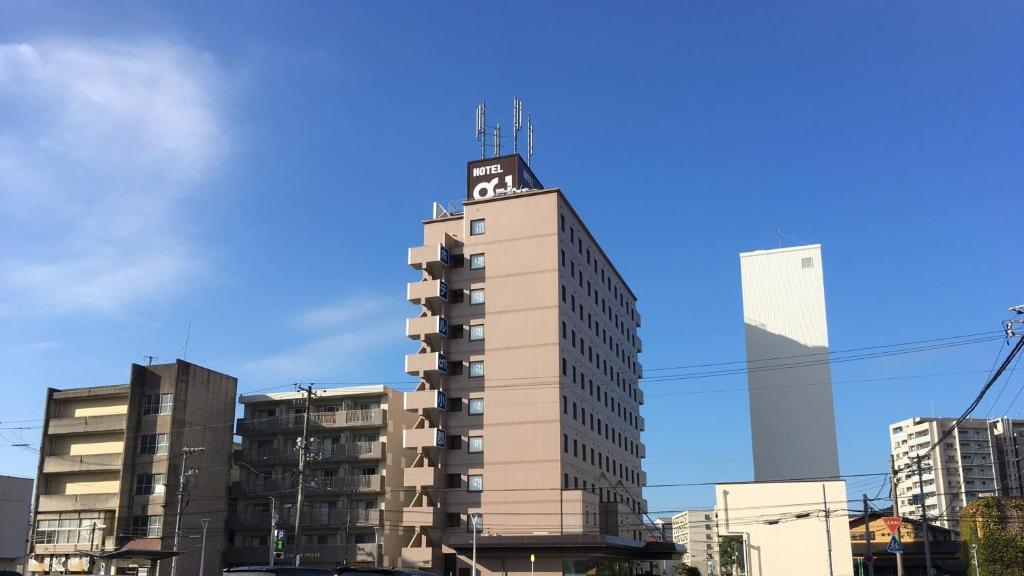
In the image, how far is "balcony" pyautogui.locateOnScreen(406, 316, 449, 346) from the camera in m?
72.6

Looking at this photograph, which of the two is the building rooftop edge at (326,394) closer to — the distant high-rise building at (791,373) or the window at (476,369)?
the window at (476,369)

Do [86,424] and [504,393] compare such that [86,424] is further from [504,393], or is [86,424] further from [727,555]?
[727,555]

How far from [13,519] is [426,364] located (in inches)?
1304

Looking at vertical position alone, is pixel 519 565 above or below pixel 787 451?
below

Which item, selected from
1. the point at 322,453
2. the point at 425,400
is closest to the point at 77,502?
the point at 322,453

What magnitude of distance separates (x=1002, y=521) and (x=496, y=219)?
43.5 metres

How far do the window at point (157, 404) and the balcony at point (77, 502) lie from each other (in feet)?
24.3

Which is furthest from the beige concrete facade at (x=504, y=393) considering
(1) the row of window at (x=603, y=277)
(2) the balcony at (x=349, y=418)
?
(2) the balcony at (x=349, y=418)

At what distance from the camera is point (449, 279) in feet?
Answer: 248

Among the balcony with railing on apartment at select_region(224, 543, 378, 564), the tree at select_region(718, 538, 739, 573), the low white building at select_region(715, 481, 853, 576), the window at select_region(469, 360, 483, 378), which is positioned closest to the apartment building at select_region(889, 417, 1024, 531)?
the tree at select_region(718, 538, 739, 573)

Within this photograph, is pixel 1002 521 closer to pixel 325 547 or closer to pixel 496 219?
pixel 496 219

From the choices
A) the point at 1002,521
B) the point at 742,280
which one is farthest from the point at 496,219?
the point at 742,280

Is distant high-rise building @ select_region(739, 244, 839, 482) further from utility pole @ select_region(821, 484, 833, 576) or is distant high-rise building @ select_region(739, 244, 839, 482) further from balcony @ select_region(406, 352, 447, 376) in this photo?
balcony @ select_region(406, 352, 447, 376)

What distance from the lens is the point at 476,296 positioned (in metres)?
74.1
